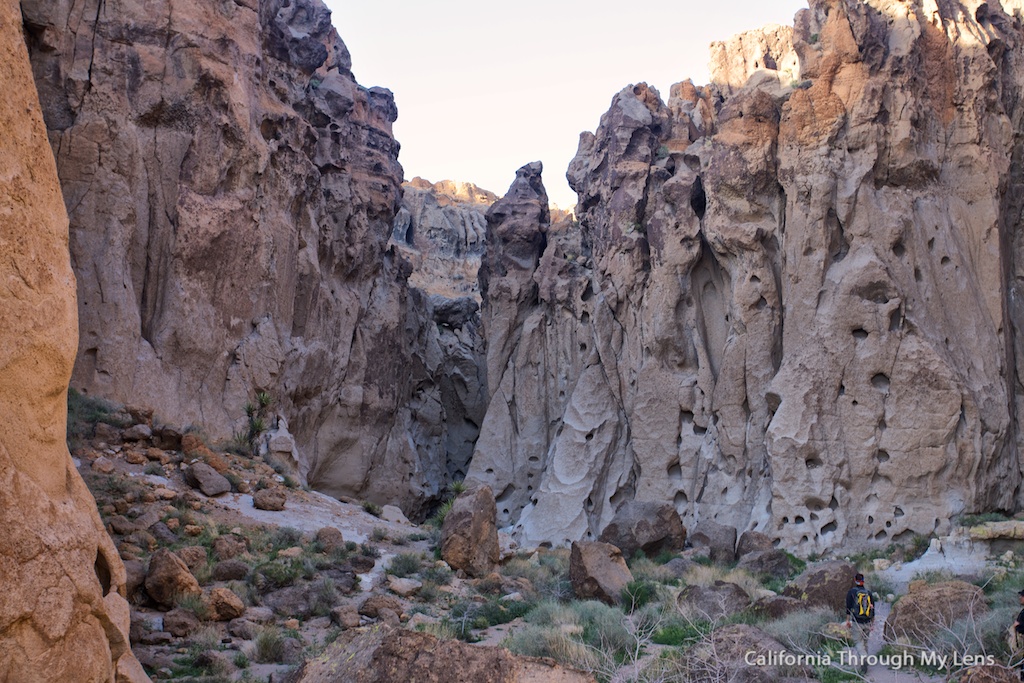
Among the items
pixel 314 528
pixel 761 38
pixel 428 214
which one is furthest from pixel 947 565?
pixel 428 214

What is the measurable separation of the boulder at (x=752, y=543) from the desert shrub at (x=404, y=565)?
10055mm

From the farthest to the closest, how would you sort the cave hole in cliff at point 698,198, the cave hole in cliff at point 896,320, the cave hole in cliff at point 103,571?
1. the cave hole in cliff at point 698,198
2. the cave hole in cliff at point 896,320
3. the cave hole in cliff at point 103,571

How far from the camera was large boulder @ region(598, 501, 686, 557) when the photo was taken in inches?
833

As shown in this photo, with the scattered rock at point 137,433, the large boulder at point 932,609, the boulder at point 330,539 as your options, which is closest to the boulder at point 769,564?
the large boulder at point 932,609

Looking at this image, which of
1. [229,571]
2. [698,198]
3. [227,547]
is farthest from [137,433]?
[698,198]

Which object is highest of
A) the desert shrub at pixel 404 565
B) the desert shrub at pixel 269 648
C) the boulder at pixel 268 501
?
the boulder at pixel 268 501

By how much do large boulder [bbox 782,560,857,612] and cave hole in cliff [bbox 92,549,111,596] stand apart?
395 inches

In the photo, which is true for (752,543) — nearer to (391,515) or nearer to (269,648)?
(391,515)

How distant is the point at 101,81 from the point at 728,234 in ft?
59.6

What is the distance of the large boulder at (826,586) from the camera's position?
13.1 metres

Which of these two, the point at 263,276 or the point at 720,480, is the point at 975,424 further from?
the point at 263,276

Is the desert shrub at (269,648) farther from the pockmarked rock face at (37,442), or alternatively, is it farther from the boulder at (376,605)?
the pockmarked rock face at (37,442)

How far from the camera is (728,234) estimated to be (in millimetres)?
26297

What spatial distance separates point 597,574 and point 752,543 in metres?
8.45
